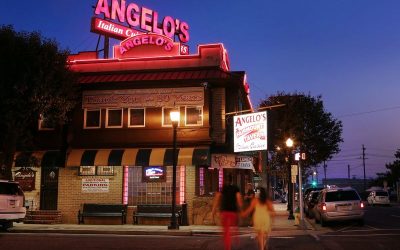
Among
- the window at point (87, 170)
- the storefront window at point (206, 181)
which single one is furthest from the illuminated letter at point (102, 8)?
the storefront window at point (206, 181)

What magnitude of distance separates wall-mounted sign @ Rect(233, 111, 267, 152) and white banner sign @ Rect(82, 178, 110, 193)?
23.2 feet

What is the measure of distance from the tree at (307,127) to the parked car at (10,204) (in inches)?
1052

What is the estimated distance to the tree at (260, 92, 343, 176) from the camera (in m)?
44.8

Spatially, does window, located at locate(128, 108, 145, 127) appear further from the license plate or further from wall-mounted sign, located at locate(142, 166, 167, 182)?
→ the license plate

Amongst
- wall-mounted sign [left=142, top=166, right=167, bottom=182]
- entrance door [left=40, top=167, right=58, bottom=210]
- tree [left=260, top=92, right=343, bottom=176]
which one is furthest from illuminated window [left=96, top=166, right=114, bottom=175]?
tree [left=260, top=92, right=343, bottom=176]

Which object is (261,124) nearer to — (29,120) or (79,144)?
(79,144)

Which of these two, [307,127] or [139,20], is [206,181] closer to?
[139,20]

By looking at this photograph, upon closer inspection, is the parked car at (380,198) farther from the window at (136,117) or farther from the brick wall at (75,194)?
the brick wall at (75,194)

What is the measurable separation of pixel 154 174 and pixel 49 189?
5914 mm

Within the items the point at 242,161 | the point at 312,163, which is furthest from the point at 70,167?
the point at 312,163

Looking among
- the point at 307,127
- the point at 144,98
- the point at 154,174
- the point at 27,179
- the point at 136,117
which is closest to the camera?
the point at 154,174

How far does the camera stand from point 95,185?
88.3ft

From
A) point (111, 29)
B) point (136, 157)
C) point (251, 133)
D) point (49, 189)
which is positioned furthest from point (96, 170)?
point (111, 29)

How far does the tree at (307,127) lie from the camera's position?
44.8 m
